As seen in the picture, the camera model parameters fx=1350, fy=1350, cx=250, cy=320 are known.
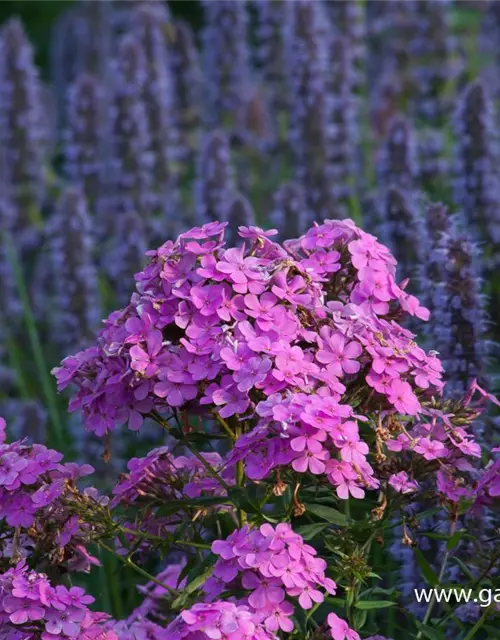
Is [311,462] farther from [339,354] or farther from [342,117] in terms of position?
[342,117]

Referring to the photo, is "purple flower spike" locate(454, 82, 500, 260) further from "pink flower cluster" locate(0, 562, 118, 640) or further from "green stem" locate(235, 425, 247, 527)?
"pink flower cluster" locate(0, 562, 118, 640)

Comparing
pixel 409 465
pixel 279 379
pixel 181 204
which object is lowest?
pixel 181 204

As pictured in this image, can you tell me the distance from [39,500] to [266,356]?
1.66 ft

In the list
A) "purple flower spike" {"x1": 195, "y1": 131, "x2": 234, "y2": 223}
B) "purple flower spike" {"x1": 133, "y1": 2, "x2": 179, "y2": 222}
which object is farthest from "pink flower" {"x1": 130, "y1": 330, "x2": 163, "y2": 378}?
"purple flower spike" {"x1": 133, "y1": 2, "x2": 179, "y2": 222}

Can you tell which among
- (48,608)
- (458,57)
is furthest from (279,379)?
(458,57)

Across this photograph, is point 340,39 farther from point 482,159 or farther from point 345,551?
point 345,551

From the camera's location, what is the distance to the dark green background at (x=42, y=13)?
1370cm

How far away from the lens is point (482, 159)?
5.07m

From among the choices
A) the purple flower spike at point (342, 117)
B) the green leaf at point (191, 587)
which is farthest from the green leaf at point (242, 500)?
the purple flower spike at point (342, 117)

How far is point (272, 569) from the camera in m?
2.33

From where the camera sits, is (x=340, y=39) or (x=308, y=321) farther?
(x=340, y=39)

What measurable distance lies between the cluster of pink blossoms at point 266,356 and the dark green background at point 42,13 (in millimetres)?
11218

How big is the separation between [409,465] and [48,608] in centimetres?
73

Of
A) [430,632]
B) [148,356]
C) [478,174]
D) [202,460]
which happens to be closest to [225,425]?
[202,460]
